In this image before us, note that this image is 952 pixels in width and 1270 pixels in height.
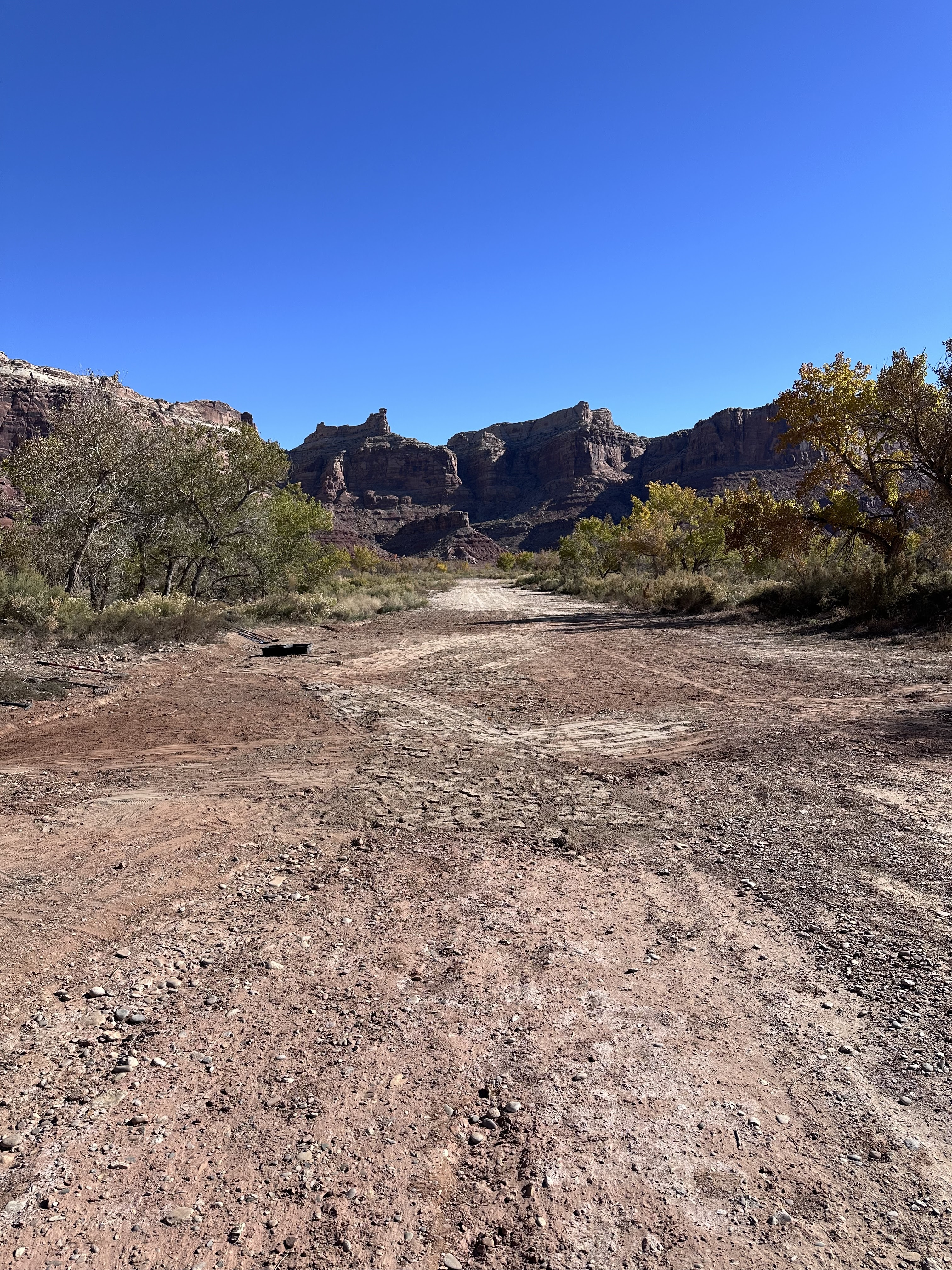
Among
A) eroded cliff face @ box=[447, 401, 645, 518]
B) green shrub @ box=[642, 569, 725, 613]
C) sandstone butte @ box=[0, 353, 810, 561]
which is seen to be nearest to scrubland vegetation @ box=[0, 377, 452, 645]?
green shrub @ box=[642, 569, 725, 613]

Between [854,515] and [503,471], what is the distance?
156894mm

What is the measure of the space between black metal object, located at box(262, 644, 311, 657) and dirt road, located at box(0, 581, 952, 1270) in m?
6.94

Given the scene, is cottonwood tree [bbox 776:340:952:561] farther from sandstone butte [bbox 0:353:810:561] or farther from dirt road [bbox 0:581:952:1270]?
sandstone butte [bbox 0:353:810:561]

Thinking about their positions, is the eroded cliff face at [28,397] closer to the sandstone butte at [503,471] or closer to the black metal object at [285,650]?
the sandstone butte at [503,471]

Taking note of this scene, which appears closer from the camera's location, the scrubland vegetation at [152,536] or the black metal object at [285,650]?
the black metal object at [285,650]

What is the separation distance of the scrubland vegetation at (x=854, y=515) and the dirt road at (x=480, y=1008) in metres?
11.0

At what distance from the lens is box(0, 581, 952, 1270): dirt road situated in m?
1.93

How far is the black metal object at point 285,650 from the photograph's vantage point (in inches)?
533

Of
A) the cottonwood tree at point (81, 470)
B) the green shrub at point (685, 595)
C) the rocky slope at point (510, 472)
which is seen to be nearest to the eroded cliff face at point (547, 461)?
the rocky slope at point (510, 472)

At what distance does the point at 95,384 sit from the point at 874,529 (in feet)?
73.1

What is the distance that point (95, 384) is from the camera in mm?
19062

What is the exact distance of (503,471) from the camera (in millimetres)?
171000

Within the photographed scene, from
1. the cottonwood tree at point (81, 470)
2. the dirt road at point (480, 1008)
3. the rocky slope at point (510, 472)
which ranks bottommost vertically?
the dirt road at point (480, 1008)

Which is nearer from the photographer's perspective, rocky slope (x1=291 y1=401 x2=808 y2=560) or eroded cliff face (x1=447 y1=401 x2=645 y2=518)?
rocky slope (x1=291 y1=401 x2=808 y2=560)
